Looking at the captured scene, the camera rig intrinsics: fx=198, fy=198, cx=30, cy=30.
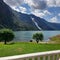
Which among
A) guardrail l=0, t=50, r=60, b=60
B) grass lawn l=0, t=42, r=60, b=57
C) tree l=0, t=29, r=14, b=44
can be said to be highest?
tree l=0, t=29, r=14, b=44

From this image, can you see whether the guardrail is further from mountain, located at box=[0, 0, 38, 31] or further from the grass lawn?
mountain, located at box=[0, 0, 38, 31]

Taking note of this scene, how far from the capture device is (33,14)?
398cm

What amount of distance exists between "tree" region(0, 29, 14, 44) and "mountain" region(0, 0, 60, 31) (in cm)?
61

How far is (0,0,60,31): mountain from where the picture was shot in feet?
12.7

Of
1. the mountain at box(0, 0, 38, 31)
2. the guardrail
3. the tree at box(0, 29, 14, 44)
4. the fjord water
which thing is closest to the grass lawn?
the tree at box(0, 29, 14, 44)

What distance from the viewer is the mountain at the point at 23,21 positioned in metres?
3.87

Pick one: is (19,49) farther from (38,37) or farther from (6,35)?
(38,37)

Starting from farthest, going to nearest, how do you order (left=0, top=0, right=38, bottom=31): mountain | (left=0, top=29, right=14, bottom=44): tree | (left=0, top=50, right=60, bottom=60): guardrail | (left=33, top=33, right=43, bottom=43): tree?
1. (left=0, top=0, right=38, bottom=31): mountain
2. (left=33, top=33, right=43, bottom=43): tree
3. (left=0, top=29, right=14, bottom=44): tree
4. (left=0, top=50, right=60, bottom=60): guardrail

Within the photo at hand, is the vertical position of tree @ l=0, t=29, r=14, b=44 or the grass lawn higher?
tree @ l=0, t=29, r=14, b=44

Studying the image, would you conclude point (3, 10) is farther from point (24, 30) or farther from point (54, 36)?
point (54, 36)

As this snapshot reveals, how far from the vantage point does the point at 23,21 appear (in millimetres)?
4027

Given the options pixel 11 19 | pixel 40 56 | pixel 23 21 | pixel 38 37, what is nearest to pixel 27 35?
pixel 38 37

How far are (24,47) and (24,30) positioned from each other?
932 millimetres

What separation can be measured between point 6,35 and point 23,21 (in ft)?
3.08
